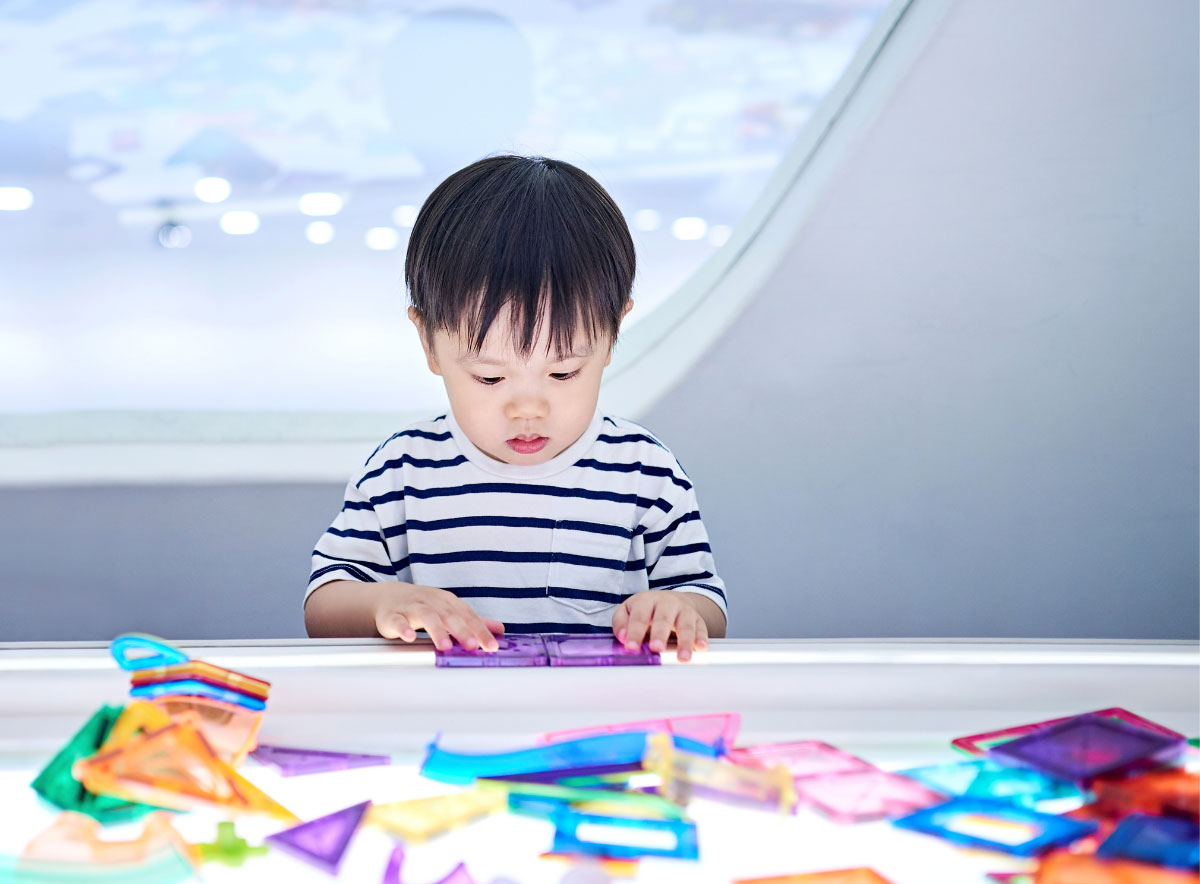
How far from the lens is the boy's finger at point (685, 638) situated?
1.96ft

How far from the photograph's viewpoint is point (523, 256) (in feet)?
2.80

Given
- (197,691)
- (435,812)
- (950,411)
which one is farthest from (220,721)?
(950,411)

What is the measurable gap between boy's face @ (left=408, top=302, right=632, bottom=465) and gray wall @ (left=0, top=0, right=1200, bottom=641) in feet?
2.61

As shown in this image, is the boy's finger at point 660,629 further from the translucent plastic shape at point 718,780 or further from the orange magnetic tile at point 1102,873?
the orange magnetic tile at point 1102,873

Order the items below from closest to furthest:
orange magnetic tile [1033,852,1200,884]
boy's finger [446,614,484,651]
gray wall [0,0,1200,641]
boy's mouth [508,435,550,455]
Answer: orange magnetic tile [1033,852,1200,884], boy's finger [446,614,484,651], boy's mouth [508,435,550,455], gray wall [0,0,1200,641]

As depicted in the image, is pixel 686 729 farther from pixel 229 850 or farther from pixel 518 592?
pixel 518 592

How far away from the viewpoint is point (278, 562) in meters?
1.69

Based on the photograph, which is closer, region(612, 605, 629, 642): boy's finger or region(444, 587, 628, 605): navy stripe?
region(612, 605, 629, 642): boy's finger

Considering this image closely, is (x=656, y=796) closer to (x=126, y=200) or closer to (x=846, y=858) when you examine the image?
(x=846, y=858)

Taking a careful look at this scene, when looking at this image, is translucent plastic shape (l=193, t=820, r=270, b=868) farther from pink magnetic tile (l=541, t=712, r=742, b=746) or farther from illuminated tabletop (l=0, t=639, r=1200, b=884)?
pink magnetic tile (l=541, t=712, r=742, b=746)

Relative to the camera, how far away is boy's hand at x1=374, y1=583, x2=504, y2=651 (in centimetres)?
63

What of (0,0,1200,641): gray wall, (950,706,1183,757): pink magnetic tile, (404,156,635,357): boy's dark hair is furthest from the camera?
(0,0,1200,641): gray wall

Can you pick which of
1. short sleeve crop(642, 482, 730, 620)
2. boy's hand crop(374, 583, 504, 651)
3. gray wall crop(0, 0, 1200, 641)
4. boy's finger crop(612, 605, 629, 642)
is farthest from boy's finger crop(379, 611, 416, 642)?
gray wall crop(0, 0, 1200, 641)

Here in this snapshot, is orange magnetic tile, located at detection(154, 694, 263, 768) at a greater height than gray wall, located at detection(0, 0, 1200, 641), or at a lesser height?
lesser
